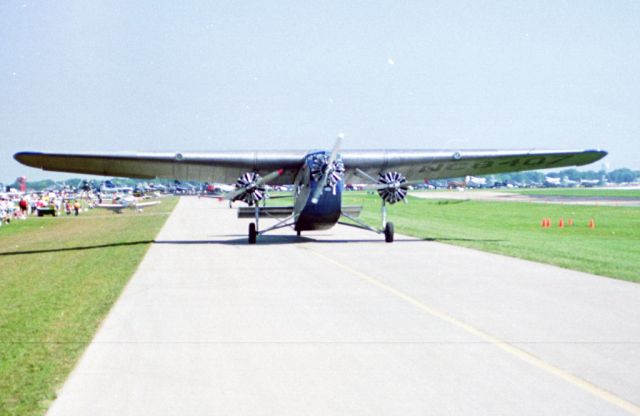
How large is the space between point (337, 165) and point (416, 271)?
Answer: 8904 millimetres

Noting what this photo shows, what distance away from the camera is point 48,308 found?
13.0 metres

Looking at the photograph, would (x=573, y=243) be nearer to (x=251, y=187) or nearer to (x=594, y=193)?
(x=251, y=187)

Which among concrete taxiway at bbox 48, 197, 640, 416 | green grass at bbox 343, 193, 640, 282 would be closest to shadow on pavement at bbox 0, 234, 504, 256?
Answer: green grass at bbox 343, 193, 640, 282

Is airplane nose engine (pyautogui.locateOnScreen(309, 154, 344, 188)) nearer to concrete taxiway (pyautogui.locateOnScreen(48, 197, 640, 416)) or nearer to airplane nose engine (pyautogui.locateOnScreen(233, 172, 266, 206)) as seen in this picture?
airplane nose engine (pyautogui.locateOnScreen(233, 172, 266, 206))

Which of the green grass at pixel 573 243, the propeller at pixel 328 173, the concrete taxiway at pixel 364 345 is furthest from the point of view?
the propeller at pixel 328 173

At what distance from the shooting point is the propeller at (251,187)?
90.8ft

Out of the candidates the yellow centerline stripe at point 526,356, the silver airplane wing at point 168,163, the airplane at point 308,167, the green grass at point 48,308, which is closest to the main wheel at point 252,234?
the airplane at point 308,167

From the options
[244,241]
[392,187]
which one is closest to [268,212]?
[244,241]

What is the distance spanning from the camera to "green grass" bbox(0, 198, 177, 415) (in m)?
7.52

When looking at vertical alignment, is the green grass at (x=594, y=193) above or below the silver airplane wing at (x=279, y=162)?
below

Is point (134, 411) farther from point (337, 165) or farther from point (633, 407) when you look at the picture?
point (337, 165)

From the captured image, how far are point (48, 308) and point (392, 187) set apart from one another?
1692 cm

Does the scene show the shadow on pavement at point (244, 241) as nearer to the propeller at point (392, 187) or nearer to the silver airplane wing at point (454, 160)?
the propeller at point (392, 187)

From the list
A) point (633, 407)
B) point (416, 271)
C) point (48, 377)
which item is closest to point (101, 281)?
point (416, 271)
